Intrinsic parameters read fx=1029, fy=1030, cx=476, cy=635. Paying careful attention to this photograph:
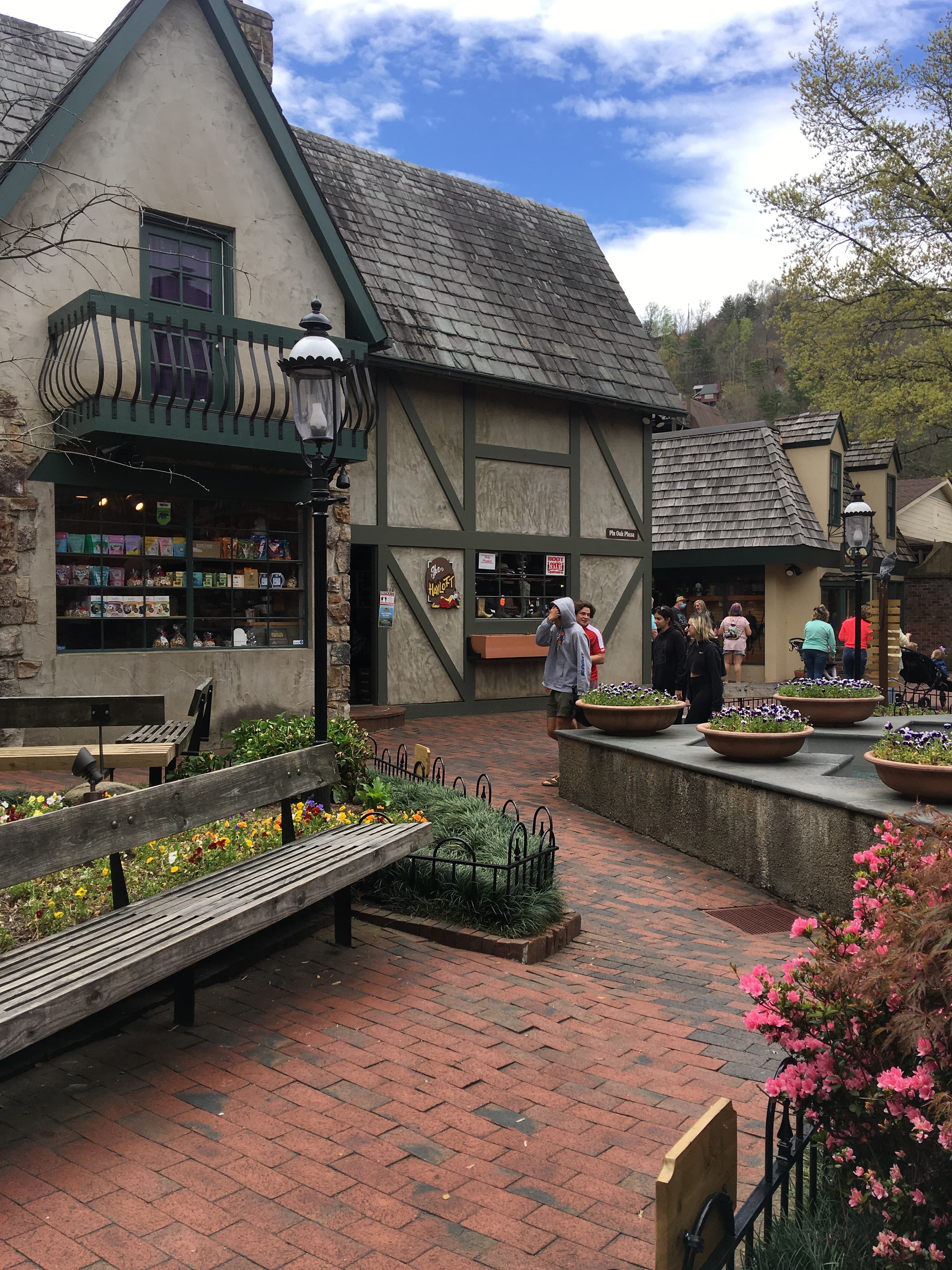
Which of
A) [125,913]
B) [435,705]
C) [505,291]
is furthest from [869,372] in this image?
[125,913]

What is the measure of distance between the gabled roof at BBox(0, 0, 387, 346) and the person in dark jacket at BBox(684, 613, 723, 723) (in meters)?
5.45

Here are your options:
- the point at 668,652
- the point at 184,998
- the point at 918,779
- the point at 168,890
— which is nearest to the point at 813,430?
the point at 668,652

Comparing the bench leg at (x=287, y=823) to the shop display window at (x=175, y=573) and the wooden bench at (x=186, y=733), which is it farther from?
the shop display window at (x=175, y=573)

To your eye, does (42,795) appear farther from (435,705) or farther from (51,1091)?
(435,705)

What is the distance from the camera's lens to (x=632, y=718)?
9.29 meters

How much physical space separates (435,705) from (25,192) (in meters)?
8.44

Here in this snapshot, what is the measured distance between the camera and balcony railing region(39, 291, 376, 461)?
31.5 ft

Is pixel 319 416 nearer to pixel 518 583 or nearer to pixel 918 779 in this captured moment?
pixel 918 779

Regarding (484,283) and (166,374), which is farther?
(484,283)

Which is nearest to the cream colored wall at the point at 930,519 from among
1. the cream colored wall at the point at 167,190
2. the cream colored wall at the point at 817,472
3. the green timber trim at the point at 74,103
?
the cream colored wall at the point at 817,472

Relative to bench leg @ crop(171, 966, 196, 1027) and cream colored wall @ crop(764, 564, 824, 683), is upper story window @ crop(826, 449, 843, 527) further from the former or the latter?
bench leg @ crop(171, 966, 196, 1027)

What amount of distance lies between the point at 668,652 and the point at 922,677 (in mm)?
9970

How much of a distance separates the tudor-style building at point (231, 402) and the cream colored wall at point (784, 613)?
855 cm

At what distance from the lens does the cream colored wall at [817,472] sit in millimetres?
24594
